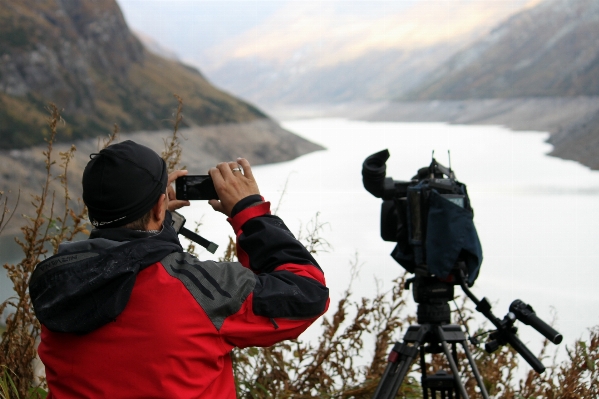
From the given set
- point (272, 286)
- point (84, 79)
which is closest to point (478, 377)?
point (272, 286)

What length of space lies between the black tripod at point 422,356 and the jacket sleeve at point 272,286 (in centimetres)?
120

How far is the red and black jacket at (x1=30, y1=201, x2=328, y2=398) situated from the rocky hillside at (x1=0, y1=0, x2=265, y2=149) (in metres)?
31.1

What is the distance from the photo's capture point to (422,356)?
9.57 feet

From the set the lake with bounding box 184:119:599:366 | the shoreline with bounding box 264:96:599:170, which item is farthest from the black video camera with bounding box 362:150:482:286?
the shoreline with bounding box 264:96:599:170

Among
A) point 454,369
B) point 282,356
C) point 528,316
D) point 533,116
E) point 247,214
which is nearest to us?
point 247,214

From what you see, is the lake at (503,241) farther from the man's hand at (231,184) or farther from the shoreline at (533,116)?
the shoreline at (533,116)

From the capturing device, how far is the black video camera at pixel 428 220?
8.61ft

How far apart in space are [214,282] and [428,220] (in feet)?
4.15

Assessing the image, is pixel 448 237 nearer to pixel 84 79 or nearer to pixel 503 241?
pixel 503 241

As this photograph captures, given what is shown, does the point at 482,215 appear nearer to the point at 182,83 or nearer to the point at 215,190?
the point at 215,190

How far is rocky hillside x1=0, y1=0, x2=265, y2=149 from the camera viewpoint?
3762cm

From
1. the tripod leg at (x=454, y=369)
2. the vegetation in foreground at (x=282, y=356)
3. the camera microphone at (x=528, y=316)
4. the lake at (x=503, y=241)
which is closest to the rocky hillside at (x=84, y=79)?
the lake at (x=503, y=241)

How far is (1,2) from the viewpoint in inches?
1654

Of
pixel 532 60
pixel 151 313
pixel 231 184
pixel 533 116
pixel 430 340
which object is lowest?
pixel 151 313
